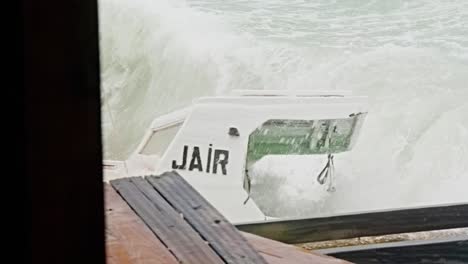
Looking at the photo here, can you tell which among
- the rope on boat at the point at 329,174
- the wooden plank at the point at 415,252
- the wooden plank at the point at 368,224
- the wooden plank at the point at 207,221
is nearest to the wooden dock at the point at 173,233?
the wooden plank at the point at 207,221

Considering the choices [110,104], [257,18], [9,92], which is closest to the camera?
[9,92]

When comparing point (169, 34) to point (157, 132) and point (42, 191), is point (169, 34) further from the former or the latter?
point (42, 191)

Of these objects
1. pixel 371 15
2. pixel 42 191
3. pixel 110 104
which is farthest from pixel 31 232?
pixel 371 15

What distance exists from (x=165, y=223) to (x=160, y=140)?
140 cm

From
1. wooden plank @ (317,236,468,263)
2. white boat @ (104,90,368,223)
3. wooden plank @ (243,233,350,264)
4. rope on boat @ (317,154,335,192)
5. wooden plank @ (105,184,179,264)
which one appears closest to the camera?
wooden plank @ (105,184,179,264)

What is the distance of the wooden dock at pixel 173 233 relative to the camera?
3.86 ft

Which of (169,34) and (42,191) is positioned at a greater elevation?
(42,191)

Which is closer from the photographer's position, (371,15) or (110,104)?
(110,104)

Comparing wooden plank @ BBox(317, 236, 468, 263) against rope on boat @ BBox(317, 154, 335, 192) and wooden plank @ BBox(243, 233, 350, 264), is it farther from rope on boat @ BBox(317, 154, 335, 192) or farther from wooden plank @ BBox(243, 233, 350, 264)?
wooden plank @ BBox(243, 233, 350, 264)

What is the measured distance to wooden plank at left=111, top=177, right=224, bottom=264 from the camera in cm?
122

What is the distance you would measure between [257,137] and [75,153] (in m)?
2.30

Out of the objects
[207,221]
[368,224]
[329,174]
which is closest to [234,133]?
[329,174]

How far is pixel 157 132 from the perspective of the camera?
2.72 m

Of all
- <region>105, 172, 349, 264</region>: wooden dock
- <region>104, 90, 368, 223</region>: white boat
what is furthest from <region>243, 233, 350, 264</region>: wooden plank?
<region>104, 90, 368, 223</region>: white boat
